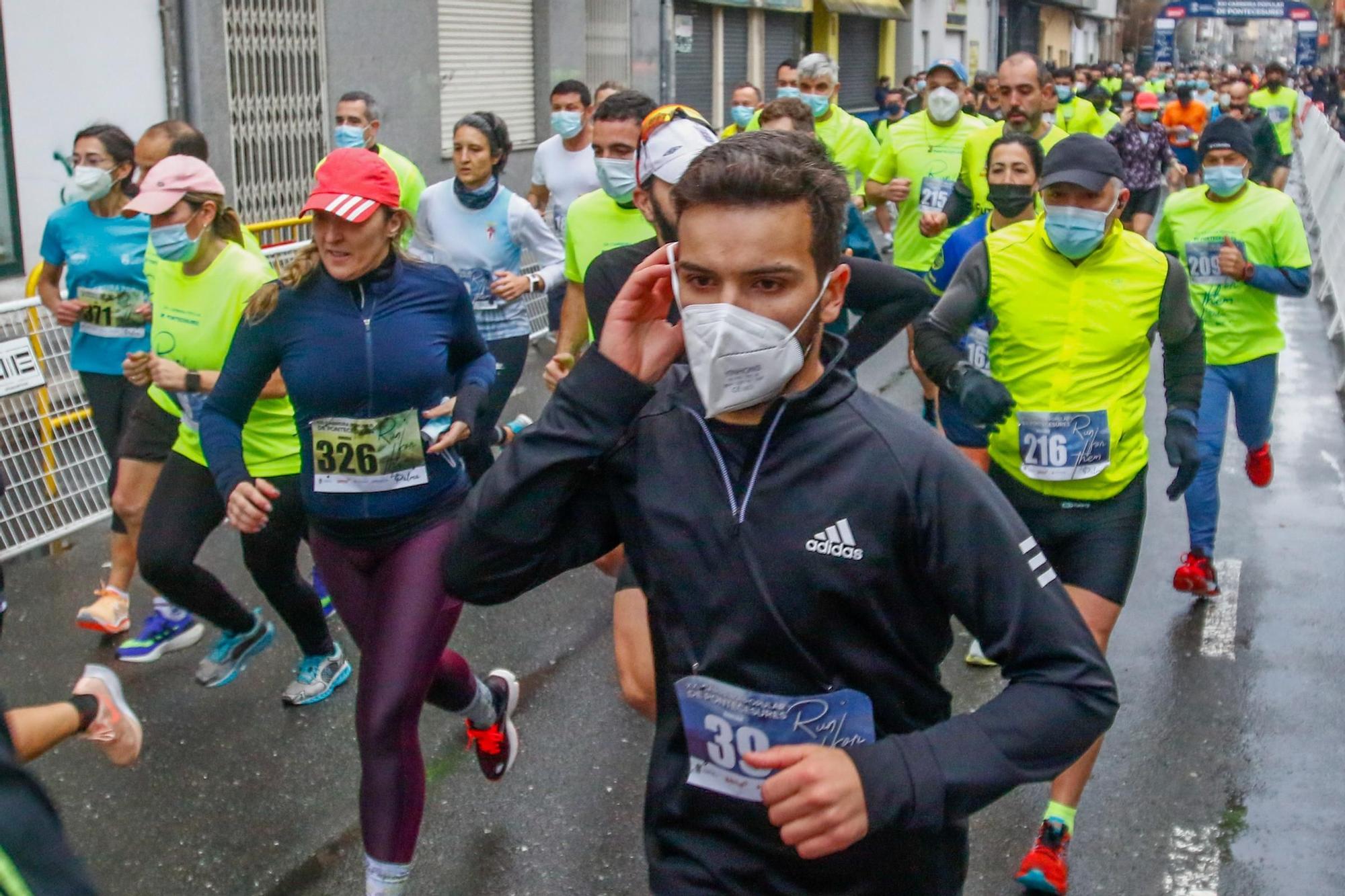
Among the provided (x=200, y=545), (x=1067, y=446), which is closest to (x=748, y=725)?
(x=1067, y=446)

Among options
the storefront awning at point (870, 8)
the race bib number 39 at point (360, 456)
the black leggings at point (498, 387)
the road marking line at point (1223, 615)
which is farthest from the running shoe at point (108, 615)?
the storefront awning at point (870, 8)

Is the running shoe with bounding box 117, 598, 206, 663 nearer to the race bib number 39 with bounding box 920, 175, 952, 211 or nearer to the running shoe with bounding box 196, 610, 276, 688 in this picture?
the running shoe with bounding box 196, 610, 276, 688

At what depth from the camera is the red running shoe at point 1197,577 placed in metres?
7.07

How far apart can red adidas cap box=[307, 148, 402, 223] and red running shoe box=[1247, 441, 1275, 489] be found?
4828 millimetres

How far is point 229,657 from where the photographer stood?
237 inches

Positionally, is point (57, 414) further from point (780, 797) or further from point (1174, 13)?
point (1174, 13)

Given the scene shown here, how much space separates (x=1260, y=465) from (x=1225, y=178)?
149 centimetres

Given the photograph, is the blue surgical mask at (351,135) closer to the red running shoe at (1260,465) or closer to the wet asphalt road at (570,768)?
the wet asphalt road at (570,768)

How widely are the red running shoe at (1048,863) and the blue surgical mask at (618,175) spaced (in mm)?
2962

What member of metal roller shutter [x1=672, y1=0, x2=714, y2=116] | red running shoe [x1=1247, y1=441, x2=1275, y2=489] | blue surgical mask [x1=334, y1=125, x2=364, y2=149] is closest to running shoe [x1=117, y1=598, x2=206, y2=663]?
blue surgical mask [x1=334, y1=125, x2=364, y2=149]

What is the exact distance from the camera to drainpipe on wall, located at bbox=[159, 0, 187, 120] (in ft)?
40.1

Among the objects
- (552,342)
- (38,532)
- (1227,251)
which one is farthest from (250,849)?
(552,342)

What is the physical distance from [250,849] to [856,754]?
9.86 feet

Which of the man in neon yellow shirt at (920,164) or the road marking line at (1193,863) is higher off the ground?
the man in neon yellow shirt at (920,164)
